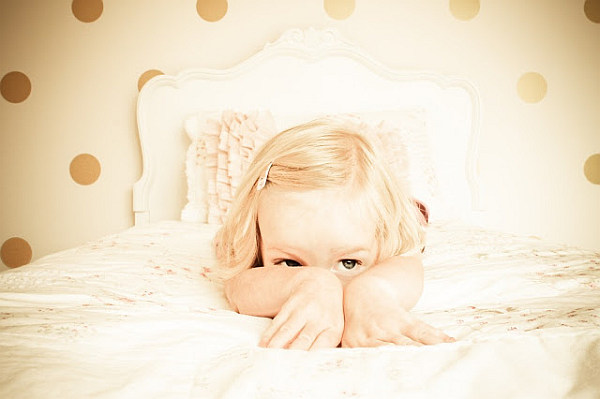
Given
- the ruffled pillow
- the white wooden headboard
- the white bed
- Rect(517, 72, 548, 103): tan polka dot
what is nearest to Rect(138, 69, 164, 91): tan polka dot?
the white wooden headboard

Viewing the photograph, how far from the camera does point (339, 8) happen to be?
6.56 feet

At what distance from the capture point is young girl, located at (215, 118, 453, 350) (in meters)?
0.50

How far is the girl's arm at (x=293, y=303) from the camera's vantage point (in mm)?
479

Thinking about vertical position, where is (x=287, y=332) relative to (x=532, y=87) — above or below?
below

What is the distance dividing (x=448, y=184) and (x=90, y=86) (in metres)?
1.79

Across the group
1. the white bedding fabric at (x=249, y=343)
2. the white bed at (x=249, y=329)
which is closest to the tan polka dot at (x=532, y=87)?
the white bed at (x=249, y=329)

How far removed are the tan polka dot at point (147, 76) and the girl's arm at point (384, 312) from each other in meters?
1.77

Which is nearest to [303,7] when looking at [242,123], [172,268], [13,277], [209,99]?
[209,99]

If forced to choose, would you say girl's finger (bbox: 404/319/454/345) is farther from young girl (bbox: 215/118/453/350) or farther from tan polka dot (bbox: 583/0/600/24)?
tan polka dot (bbox: 583/0/600/24)

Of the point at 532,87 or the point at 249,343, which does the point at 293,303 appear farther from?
the point at 532,87

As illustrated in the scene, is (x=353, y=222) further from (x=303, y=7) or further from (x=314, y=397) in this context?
(x=303, y=7)

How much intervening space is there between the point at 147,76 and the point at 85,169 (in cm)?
57

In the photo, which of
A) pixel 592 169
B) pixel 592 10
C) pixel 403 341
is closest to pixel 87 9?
pixel 403 341

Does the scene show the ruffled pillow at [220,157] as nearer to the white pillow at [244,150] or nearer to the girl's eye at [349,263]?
the white pillow at [244,150]
